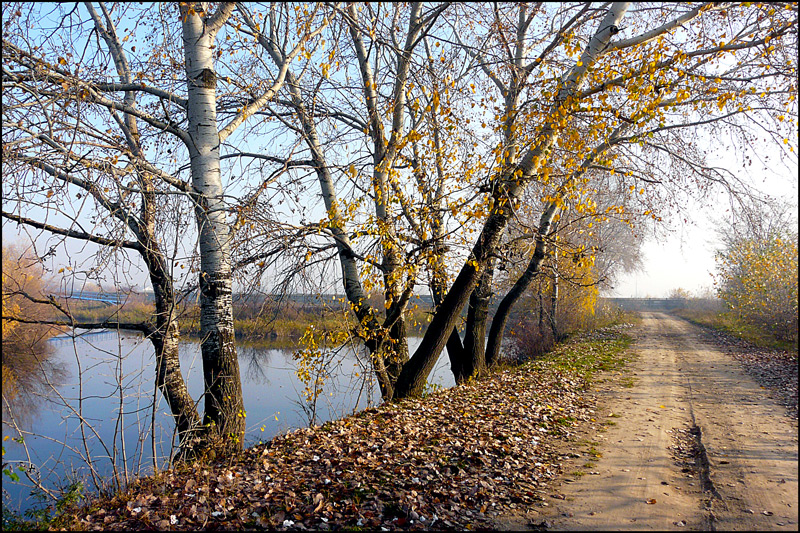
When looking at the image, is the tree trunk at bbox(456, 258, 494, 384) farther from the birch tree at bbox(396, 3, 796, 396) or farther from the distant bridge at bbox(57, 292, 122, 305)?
the distant bridge at bbox(57, 292, 122, 305)

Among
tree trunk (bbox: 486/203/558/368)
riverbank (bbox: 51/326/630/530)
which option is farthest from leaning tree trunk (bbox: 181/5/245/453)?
tree trunk (bbox: 486/203/558/368)

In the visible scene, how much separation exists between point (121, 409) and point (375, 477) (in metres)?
2.45

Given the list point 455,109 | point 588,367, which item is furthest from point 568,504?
point 588,367

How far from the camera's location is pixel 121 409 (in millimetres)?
4242

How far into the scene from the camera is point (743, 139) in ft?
26.6

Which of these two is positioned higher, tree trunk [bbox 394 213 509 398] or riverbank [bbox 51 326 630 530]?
tree trunk [bbox 394 213 509 398]

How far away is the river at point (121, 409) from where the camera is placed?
15.0 ft

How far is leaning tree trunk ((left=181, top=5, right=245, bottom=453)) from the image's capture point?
5.52 meters

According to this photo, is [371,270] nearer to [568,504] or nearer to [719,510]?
[568,504]

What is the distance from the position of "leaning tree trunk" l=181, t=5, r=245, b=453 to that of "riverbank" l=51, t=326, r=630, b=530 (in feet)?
2.08

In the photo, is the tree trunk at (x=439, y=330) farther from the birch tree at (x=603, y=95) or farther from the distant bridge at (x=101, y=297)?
the distant bridge at (x=101, y=297)

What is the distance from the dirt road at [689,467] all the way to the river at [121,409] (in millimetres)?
3557

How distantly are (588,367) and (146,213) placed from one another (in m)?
9.39

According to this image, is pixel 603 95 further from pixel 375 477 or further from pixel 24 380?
pixel 24 380
